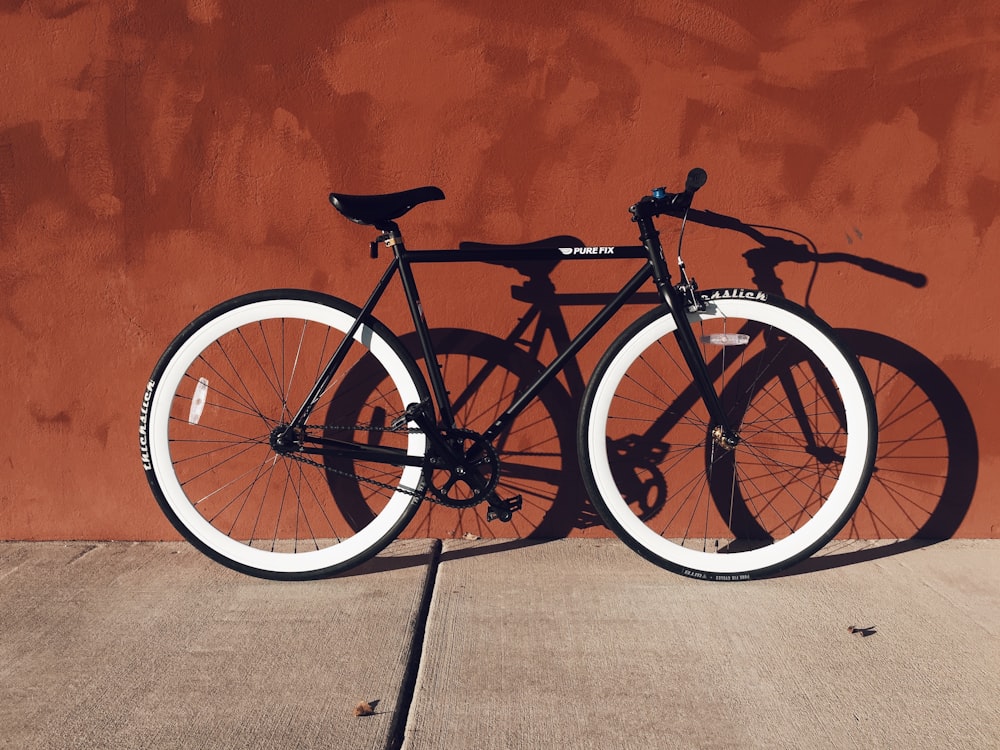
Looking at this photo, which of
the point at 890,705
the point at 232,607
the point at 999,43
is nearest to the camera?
the point at 890,705

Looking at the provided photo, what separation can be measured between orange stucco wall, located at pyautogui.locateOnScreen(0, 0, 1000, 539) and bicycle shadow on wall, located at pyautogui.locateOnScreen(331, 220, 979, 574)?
0.08 ft

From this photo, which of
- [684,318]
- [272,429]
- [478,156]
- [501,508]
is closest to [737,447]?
[684,318]

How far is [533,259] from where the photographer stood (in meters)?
2.73

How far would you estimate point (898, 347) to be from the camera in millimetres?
3080

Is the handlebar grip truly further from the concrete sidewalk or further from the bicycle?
the concrete sidewalk

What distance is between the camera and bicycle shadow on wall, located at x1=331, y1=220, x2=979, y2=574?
3045 mm

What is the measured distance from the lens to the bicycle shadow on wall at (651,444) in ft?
9.99

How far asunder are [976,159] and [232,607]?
2.88 metres

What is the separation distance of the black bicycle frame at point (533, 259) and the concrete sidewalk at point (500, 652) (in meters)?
0.53

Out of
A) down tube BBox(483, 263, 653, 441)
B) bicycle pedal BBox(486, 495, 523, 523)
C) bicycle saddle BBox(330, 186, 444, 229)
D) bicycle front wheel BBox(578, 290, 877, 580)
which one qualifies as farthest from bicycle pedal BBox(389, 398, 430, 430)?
bicycle front wheel BBox(578, 290, 877, 580)

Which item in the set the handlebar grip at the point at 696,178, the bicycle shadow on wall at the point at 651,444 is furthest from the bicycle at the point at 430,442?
the handlebar grip at the point at 696,178

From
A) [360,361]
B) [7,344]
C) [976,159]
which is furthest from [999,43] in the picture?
[7,344]

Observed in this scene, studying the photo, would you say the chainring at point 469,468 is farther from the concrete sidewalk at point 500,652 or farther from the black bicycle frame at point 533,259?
the concrete sidewalk at point 500,652

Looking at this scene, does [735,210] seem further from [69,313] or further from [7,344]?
[7,344]
